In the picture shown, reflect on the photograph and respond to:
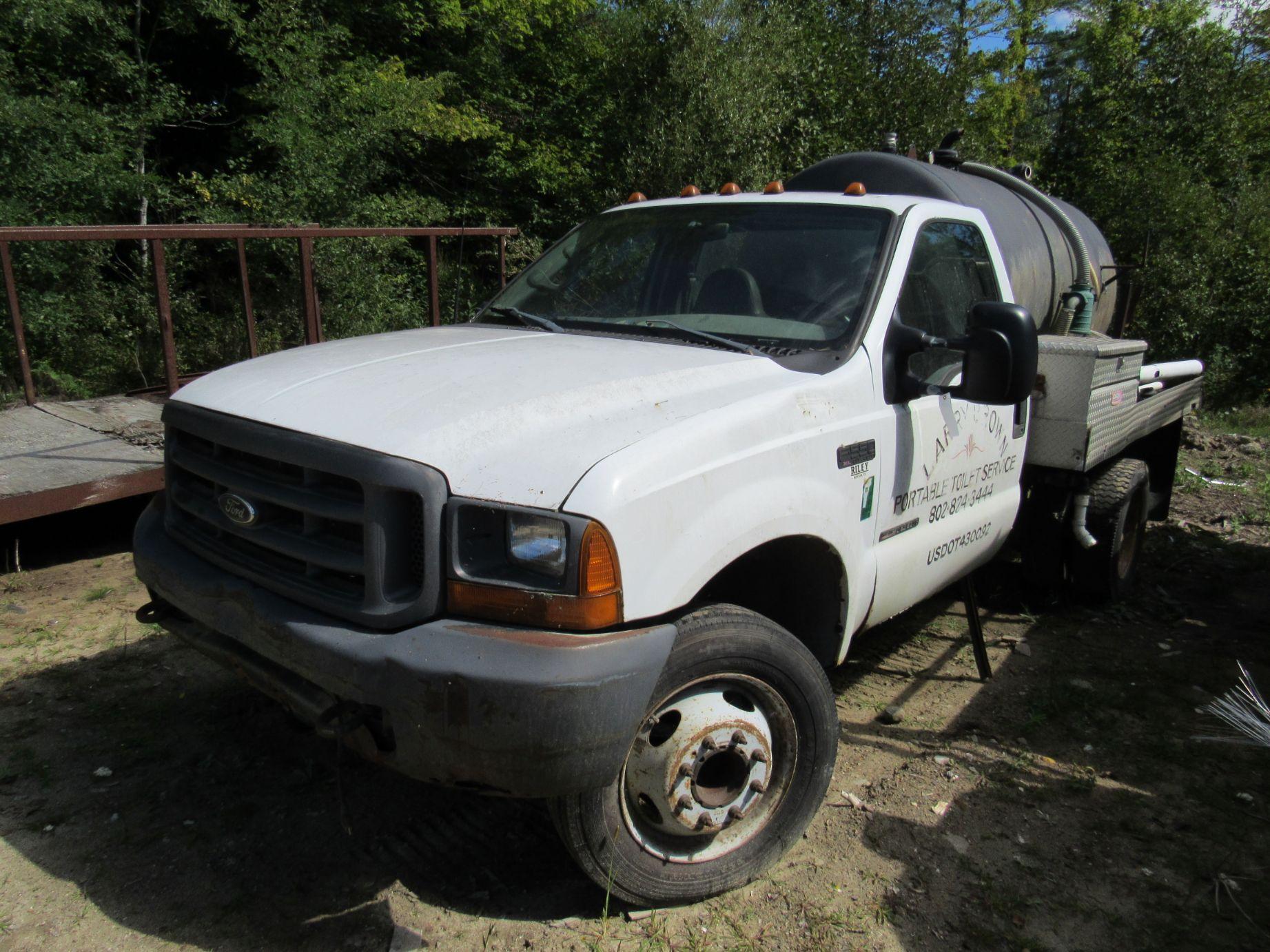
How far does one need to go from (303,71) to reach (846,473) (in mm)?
11802

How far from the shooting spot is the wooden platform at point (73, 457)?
4.59 metres

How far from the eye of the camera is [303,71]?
1229 cm

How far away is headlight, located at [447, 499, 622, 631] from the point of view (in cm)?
216

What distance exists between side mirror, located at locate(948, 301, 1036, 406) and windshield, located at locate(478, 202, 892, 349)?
0.43 metres

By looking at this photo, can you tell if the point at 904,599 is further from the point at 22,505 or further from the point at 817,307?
the point at 22,505

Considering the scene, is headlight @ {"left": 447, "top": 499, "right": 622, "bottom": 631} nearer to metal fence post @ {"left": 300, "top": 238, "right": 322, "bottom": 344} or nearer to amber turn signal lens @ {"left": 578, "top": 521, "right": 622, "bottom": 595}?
amber turn signal lens @ {"left": 578, "top": 521, "right": 622, "bottom": 595}

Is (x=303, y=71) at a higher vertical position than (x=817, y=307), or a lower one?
higher

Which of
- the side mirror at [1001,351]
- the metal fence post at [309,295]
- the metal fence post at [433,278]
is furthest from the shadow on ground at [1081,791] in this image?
the metal fence post at [309,295]

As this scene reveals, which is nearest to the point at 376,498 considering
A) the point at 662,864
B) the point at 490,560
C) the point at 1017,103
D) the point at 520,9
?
the point at 490,560

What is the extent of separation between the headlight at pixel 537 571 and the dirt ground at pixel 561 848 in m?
1.01

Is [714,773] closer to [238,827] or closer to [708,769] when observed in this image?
[708,769]

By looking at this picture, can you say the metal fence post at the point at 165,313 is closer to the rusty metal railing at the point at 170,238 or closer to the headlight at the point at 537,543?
the rusty metal railing at the point at 170,238

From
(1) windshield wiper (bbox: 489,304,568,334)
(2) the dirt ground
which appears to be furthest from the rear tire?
(1) windshield wiper (bbox: 489,304,568,334)

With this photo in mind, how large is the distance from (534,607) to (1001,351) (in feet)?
5.43
